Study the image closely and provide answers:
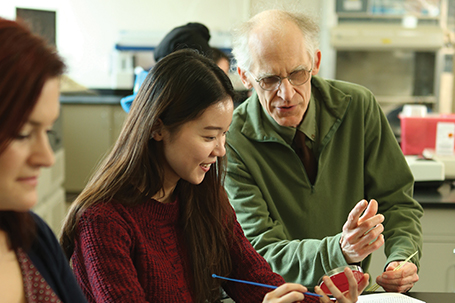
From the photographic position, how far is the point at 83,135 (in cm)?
484

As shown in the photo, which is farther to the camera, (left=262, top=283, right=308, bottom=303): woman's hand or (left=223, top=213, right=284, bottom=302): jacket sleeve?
(left=223, top=213, right=284, bottom=302): jacket sleeve

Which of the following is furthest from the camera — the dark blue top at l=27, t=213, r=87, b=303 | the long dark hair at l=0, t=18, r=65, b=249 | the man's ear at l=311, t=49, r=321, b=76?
the man's ear at l=311, t=49, r=321, b=76

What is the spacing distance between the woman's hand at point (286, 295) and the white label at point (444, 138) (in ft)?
5.51

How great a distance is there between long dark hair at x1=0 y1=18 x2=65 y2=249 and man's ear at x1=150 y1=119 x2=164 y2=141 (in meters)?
0.42

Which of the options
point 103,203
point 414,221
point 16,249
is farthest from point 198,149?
point 414,221

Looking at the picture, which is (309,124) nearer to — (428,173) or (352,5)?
(428,173)

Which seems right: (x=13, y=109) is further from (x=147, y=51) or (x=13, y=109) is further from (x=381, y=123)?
(x=147, y=51)

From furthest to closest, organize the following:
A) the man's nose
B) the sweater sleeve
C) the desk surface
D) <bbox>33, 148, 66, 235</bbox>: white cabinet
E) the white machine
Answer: <bbox>33, 148, 66, 235</bbox>: white cabinet < the white machine < the man's nose < the desk surface < the sweater sleeve

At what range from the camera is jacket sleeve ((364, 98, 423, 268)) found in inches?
59.0

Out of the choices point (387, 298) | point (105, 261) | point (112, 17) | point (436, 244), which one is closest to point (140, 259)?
point (105, 261)

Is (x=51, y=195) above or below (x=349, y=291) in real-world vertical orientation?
below

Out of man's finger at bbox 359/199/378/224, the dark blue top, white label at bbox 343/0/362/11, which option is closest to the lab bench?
man's finger at bbox 359/199/378/224

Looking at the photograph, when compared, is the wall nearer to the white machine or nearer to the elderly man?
the white machine

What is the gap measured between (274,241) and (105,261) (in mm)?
577
